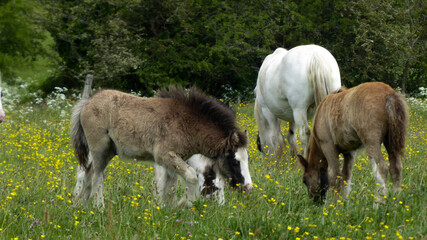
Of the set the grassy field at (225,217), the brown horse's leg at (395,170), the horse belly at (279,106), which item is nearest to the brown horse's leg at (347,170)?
the grassy field at (225,217)

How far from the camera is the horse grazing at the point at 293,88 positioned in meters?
7.91

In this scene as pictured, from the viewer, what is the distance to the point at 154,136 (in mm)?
5797

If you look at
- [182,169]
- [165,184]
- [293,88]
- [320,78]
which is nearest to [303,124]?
[293,88]

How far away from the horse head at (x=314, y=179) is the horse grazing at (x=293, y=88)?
5.92ft

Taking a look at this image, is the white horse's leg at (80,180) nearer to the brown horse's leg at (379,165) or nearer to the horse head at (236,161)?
the horse head at (236,161)

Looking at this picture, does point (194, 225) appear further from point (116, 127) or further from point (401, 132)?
point (401, 132)

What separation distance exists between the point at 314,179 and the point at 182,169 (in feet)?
5.46

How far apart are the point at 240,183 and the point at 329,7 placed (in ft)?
57.4

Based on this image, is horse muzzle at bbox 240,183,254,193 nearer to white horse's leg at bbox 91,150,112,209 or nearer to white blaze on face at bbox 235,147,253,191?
white blaze on face at bbox 235,147,253,191

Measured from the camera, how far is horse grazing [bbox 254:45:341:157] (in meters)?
7.91

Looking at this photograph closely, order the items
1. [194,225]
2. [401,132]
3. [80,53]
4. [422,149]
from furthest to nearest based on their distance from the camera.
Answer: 1. [80,53]
2. [422,149]
3. [401,132]
4. [194,225]

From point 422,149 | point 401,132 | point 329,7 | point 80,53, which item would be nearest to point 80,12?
point 80,53

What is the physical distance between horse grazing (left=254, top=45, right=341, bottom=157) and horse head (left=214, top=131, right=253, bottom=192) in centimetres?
245

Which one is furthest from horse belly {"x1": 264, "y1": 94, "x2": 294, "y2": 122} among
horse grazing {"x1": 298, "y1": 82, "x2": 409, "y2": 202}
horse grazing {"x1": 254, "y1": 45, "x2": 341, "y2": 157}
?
horse grazing {"x1": 298, "y1": 82, "x2": 409, "y2": 202}
